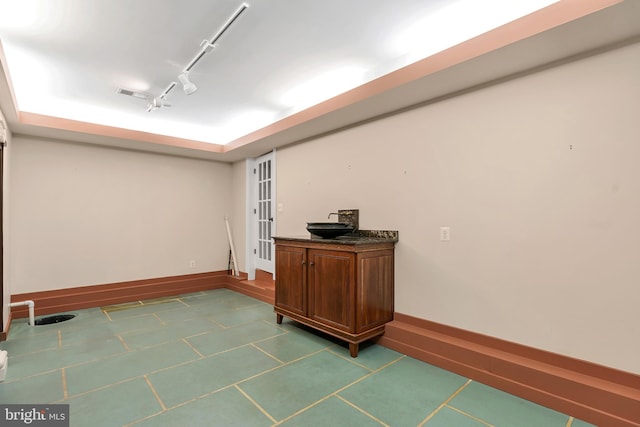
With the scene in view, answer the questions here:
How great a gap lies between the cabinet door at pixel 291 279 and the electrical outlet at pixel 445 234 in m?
1.37

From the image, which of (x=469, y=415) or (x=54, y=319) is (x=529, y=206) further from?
(x=54, y=319)

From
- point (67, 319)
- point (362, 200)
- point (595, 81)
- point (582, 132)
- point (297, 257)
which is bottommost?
point (67, 319)

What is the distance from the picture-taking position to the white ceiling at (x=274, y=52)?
1.97m

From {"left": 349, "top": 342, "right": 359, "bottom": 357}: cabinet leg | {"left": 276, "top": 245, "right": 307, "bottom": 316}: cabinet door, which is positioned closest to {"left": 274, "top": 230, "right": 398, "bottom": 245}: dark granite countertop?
{"left": 276, "top": 245, "right": 307, "bottom": 316}: cabinet door

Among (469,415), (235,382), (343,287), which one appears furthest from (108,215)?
(469,415)

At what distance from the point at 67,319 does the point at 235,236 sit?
104 inches

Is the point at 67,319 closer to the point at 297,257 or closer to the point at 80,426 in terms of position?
the point at 80,426

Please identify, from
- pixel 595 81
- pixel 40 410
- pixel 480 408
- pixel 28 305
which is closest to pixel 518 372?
pixel 480 408

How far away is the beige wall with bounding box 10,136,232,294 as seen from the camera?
3893mm

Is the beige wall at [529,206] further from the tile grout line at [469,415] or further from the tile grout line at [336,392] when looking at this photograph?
the tile grout line at [469,415]

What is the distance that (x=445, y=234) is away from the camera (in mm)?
2686

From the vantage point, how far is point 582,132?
2004 millimetres

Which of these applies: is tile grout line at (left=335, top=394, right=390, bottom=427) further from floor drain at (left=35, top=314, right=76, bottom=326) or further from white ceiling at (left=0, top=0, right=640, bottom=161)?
floor drain at (left=35, top=314, right=76, bottom=326)

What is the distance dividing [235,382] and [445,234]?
212cm
